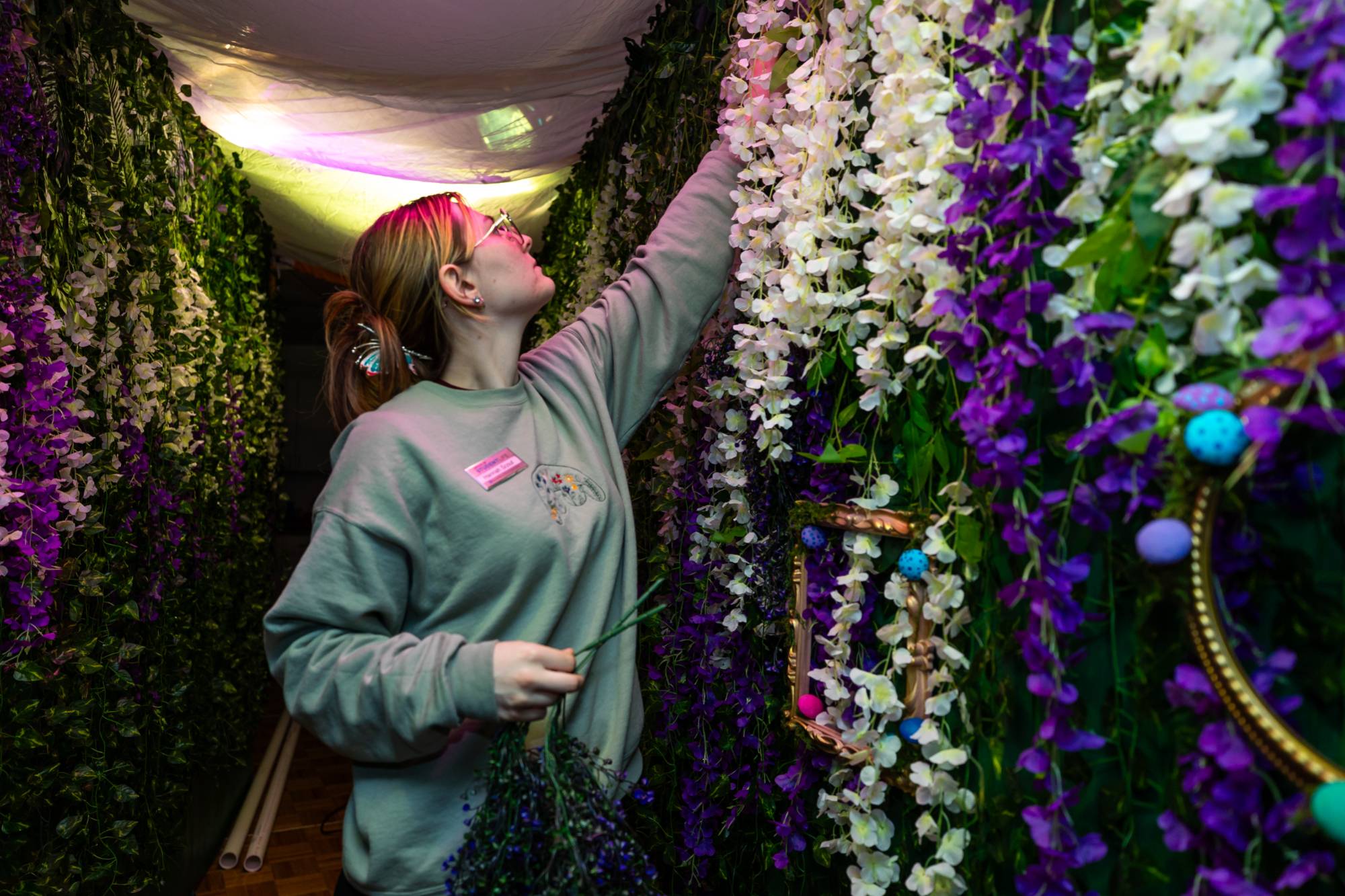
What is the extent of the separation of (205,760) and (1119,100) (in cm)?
370

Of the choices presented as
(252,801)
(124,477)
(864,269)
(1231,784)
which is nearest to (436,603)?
(864,269)

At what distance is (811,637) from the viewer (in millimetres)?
1362

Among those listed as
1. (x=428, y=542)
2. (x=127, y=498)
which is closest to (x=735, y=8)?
(x=428, y=542)

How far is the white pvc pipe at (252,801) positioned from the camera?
3.55 metres

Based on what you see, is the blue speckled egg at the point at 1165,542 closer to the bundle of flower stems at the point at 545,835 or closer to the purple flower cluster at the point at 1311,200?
the purple flower cluster at the point at 1311,200

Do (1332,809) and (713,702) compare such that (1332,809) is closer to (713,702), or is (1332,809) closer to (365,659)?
(365,659)

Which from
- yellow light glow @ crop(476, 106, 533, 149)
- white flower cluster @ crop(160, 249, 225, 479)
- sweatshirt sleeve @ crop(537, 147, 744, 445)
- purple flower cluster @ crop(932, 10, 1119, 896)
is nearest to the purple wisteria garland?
white flower cluster @ crop(160, 249, 225, 479)

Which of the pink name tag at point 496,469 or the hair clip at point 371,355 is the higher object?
the hair clip at point 371,355

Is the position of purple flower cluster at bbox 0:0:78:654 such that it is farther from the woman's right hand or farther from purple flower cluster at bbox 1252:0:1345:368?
purple flower cluster at bbox 1252:0:1345:368

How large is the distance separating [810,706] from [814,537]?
244mm

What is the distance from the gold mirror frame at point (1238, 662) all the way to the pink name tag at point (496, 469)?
3.01 ft

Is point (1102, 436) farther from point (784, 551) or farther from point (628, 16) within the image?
point (628, 16)

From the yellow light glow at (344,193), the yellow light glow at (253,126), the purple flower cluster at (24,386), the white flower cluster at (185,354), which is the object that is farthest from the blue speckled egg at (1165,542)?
the yellow light glow at (344,193)

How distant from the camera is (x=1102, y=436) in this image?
0.74 metres
